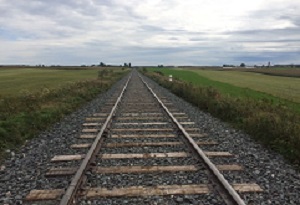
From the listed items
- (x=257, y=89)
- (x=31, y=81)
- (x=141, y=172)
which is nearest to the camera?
(x=141, y=172)

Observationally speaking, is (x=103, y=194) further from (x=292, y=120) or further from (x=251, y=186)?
(x=292, y=120)

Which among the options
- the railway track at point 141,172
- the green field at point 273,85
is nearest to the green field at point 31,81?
the railway track at point 141,172

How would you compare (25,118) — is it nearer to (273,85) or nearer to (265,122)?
(265,122)

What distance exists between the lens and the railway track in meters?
4.42

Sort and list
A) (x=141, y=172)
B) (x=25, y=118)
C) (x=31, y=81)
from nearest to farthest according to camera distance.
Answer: (x=141, y=172) < (x=25, y=118) < (x=31, y=81)

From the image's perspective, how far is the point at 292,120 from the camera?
964 cm

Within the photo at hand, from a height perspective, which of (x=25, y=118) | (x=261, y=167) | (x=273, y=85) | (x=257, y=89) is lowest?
(x=273, y=85)

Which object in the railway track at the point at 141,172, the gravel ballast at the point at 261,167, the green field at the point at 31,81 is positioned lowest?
the green field at the point at 31,81

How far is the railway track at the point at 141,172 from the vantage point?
4.42m

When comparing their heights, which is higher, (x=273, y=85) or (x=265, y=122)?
(x=265, y=122)

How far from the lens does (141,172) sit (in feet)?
17.7

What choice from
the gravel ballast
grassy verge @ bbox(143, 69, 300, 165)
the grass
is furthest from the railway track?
the grass

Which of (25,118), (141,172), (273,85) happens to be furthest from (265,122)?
(273,85)

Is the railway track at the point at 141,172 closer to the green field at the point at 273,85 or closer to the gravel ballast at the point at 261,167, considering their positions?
the gravel ballast at the point at 261,167
